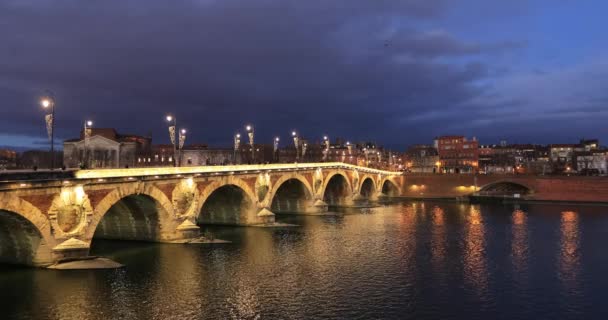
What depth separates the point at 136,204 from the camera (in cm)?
4950

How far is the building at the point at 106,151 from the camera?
141288 millimetres

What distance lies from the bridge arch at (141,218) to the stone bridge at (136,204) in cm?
10

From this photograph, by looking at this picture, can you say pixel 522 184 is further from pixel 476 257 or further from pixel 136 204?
pixel 136 204

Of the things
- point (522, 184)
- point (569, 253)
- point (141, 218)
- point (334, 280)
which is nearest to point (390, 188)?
point (522, 184)

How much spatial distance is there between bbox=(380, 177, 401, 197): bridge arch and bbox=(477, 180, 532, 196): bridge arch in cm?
2196

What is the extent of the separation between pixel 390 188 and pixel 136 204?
101 meters

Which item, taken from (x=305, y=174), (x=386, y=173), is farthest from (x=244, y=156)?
(x=305, y=174)

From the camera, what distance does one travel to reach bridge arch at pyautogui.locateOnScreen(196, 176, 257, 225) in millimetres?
65875

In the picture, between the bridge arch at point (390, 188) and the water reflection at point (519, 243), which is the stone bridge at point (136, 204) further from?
the bridge arch at point (390, 188)

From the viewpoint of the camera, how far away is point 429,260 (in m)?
44.6

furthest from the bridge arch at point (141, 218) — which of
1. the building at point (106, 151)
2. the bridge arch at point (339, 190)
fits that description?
the building at point (106, 151)

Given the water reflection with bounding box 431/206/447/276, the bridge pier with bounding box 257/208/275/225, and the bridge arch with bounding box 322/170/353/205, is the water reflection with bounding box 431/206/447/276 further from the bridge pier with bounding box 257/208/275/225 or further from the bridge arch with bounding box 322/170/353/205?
the bridge arch with bounding box 322/170/353/205

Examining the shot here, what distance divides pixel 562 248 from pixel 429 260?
1635cm

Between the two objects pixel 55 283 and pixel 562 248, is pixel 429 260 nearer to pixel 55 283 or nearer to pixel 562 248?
pixel 562 248
